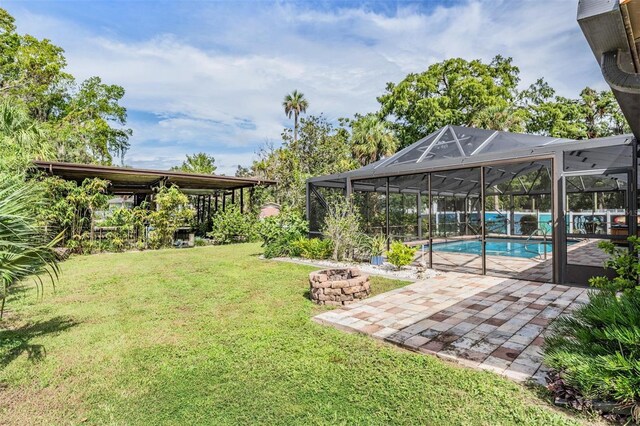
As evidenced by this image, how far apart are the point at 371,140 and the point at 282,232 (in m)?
13.1

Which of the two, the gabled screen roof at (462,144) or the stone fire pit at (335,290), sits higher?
the gabled screen roof at (462,144)

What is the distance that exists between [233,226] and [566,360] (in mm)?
14512

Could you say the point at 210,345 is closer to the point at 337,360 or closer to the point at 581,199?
the point at 337,360

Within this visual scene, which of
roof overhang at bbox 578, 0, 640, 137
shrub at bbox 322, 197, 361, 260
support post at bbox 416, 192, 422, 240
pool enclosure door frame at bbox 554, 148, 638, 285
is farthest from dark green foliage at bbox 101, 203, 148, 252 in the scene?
roof overhang at bbox 578, 0, 640, 137

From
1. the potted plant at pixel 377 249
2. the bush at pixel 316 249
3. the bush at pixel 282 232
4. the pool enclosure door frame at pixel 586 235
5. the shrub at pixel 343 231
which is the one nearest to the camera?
the pool enclosure door frame at pixel 586 235

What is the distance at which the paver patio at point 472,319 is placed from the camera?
332 cm

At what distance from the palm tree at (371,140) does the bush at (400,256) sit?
48.4 ft

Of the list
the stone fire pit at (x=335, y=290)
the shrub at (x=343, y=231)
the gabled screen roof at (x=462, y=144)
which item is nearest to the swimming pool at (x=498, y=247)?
the shrub at (x=343, y=231)

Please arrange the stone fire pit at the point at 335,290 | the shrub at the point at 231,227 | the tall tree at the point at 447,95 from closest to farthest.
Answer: the stone fire pit at the point at 335,290
the shrub at the point at 231,227
the tall tree at the point at 447,95

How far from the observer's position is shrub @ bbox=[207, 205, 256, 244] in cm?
1551

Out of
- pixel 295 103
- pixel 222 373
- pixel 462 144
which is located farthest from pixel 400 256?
pixel 295 103

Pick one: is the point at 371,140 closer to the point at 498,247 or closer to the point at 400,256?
the point at 498,247

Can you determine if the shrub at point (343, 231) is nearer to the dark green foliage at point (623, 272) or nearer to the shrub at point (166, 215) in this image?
the dark green foliage at point (623, 272)

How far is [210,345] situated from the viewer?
12.5 ft
